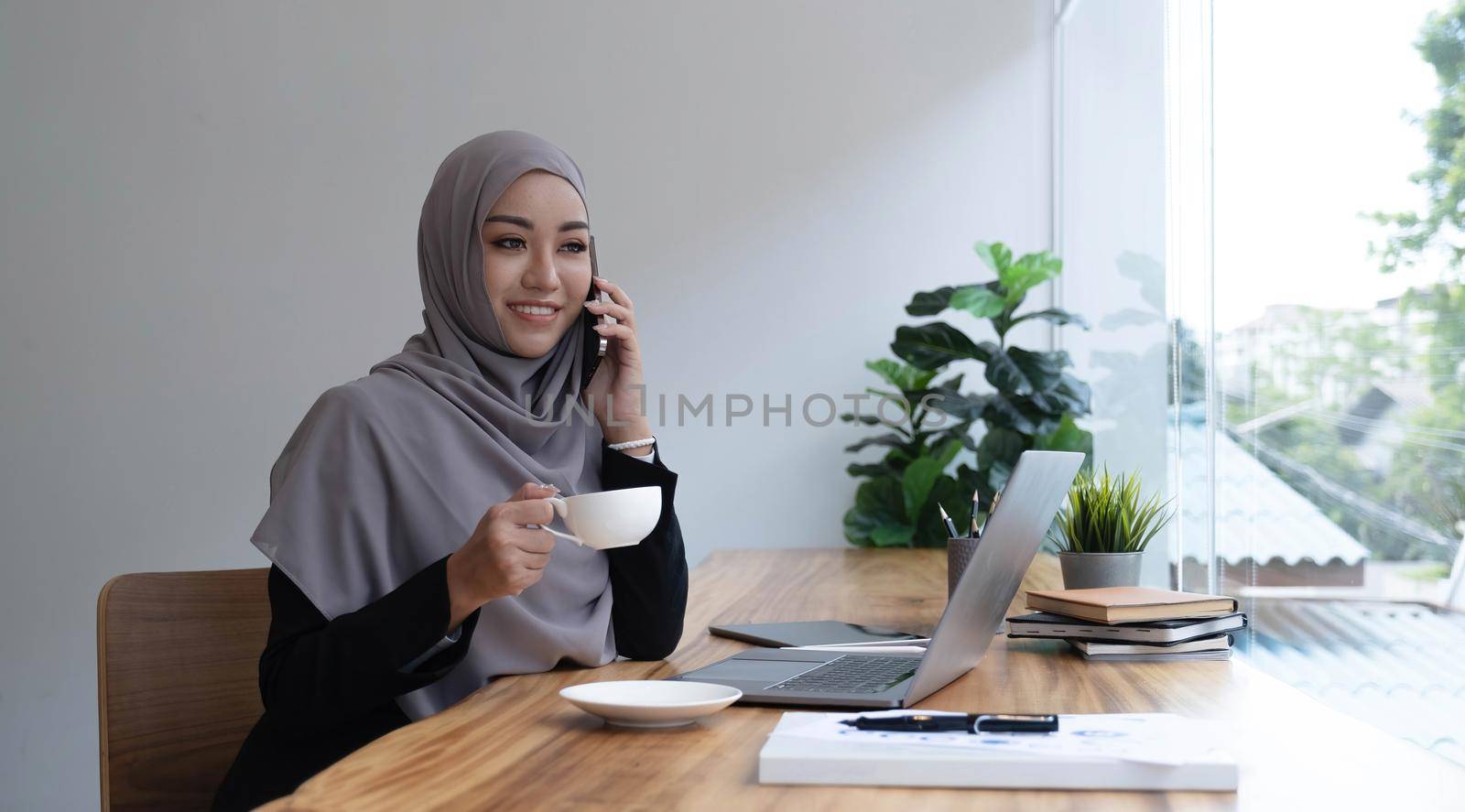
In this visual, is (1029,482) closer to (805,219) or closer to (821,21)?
(805,219)

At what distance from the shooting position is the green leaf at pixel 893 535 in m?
2.85

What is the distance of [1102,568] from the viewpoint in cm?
148

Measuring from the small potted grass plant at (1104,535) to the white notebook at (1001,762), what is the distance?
2.28 ft

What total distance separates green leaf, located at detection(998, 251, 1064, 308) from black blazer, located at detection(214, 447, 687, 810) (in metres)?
2.01

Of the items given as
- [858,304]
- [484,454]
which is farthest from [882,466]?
[484,454]

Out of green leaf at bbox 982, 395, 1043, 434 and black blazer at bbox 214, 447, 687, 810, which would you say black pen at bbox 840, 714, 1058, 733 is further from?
green leaf at bbox 982, 395, 1043, 434

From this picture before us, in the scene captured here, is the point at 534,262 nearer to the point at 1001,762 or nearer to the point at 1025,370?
the point at 1001,762

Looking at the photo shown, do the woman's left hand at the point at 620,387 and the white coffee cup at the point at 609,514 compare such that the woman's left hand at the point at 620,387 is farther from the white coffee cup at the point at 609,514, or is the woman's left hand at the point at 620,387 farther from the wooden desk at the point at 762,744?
the white coffee cup at the point at 609,514

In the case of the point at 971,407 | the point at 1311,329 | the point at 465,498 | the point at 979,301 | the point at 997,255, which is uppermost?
the point at 997,255

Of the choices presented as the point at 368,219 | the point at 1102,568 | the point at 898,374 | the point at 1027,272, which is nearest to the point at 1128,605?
the point at 1102,568

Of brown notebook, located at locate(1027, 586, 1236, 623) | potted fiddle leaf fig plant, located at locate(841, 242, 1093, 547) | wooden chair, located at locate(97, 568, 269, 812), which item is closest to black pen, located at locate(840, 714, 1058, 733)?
brown notebook, located at locate(1027, 586, 1236, 623)

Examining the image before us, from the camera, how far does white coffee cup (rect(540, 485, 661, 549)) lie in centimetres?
100

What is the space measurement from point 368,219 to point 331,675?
8.33 ft

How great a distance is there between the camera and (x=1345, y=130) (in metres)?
1.64
